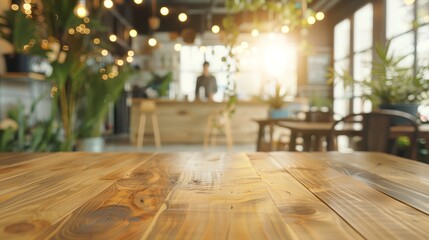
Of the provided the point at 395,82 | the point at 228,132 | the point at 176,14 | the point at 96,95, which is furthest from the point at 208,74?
the point at 395,82

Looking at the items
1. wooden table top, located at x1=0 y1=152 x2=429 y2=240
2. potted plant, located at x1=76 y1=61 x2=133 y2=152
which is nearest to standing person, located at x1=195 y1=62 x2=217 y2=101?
potted plant, located at x1=76 y1=61 x2=133 y2=152

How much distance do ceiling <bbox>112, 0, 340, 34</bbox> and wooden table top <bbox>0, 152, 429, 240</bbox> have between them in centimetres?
968

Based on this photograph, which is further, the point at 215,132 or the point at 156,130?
the point at 215,132

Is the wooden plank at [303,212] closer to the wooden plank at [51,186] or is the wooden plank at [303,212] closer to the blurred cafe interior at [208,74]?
the wooden plank at [51,186]

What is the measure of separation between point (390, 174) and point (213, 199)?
510mm

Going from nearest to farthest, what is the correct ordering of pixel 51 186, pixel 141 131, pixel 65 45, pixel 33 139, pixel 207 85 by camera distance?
pixel 51 186
pixel 65 45
pixel 33 139
pixel 141 131
pixel 207 85

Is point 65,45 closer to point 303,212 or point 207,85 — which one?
point 303,212

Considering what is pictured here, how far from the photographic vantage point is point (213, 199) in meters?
0.66

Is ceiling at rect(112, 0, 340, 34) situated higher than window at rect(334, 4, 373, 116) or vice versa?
ceiling at rect(112, 0, 340, 34)

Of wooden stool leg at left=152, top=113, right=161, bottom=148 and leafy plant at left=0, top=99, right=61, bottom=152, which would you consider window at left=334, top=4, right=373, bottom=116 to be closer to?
wooden stool leg at left=152, top=113, right=161, bottom=148

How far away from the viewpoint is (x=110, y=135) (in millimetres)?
9641

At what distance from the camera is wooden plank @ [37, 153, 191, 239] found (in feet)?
1.56

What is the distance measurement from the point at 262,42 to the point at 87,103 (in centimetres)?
786

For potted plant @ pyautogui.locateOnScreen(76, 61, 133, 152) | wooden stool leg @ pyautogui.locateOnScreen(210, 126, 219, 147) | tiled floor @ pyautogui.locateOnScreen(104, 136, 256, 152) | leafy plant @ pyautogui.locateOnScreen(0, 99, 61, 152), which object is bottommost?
tiled floor @ pyautogui.locateOnScreen(104, 136, 256, 152)
